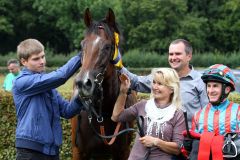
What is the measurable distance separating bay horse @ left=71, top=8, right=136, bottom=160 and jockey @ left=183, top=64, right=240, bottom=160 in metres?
1.01

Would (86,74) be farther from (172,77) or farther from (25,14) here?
(25,14)

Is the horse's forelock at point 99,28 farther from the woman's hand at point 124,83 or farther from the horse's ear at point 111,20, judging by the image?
the woman's hand at point 124,83

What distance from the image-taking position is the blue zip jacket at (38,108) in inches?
160

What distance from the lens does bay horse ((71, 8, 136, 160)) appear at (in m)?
4.17

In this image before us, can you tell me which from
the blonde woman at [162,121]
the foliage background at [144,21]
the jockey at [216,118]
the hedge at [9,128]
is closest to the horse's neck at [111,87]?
the blonde woman at [162,121]

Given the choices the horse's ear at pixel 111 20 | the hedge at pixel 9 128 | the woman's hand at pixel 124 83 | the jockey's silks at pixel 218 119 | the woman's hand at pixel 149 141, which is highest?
the horse's ear at pixel 111 20

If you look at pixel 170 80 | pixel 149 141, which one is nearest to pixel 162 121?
pixel 149 141

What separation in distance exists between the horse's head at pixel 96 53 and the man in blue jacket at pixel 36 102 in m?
0.12

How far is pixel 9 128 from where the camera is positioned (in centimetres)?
729

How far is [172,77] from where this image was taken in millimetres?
3855

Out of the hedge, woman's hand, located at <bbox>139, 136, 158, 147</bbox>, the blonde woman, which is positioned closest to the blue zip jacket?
the blonde woman

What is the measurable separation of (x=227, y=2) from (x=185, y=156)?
49.4m

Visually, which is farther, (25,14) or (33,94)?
(25,14)

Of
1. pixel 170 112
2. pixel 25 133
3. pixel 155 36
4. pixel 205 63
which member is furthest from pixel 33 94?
pixel 155 36
